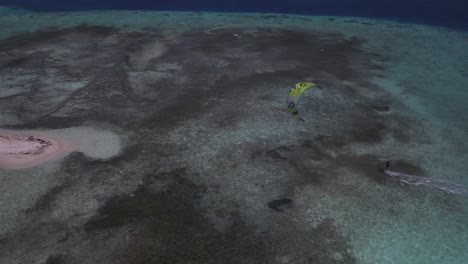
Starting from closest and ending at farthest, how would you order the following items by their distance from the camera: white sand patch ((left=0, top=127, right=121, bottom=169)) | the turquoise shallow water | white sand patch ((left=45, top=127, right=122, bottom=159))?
1. the turquoise shallow water
2. white sand patch ((left=0, top=127, right=121, bottom=169))
3. white sand patch ((left=45, top=127, right=122, bottom=159))

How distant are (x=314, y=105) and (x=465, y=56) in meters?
4.71

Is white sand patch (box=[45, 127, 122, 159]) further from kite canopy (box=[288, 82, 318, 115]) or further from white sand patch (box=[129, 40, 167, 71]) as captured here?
kite canopy (box=[288, 82, 318, 115])

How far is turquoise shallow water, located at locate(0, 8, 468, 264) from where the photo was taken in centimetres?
→ 355

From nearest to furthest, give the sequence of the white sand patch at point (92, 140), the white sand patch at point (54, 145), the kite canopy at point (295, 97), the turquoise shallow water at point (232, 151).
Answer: the turquoise shallow water at point (232, 151), the white sand patch at point (54, 145), the white sand patch at point (92, 140), the kite canopy at point (295, 97)

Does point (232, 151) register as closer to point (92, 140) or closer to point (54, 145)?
point (92, 140)

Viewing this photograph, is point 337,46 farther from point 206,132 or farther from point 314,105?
point 206,132

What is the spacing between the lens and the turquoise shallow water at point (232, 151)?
3553mm

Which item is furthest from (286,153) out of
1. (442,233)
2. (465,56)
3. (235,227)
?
(465,56)

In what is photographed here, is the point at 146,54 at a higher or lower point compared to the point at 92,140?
higher

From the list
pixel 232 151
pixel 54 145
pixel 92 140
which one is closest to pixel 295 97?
pixel 232 151

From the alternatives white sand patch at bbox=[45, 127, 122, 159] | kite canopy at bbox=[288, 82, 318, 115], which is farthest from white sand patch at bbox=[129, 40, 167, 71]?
kite canopy at bbox=[288, 82, 318, 115]

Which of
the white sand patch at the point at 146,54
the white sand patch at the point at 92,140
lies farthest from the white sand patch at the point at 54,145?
the white sand patch at the point at 146,54

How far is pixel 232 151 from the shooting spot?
16.0 ft

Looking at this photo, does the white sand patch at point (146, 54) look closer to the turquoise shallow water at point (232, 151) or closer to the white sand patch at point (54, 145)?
the turquoise shallow water at point (232, 151)
